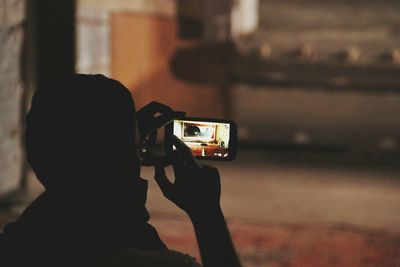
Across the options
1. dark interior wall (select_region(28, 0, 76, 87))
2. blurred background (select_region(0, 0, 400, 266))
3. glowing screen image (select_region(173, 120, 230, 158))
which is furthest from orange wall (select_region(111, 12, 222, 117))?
glowing screen image (select_region(173, 120, 230, 158))

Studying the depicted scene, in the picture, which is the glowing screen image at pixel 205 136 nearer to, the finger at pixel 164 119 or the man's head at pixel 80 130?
the finger at pixel 164 119

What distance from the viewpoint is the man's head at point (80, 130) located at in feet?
4.44

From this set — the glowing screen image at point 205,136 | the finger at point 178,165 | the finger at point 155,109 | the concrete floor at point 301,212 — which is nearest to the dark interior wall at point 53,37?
the concrete floor at point 301,212

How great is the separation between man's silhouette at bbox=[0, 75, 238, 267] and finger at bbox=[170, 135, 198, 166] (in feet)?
0.29

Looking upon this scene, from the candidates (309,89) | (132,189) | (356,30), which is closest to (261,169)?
(309,89)

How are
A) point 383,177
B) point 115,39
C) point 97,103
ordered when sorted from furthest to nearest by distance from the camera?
1. point 115,39
2. point 383,177
3. point 97,103

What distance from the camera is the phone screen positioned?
67.8 inches

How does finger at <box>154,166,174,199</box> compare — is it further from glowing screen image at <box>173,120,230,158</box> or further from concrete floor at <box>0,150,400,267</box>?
concrete floor at <box>0,150,400,267</box>

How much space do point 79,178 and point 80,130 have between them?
9 cm

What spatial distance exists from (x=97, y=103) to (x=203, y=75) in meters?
7.57

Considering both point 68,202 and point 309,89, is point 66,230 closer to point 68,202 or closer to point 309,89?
point 68,202

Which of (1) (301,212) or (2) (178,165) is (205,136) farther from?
(1) (301,212)

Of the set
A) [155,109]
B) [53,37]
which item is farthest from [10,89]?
[155,109]

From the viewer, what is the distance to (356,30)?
28.9 feet
